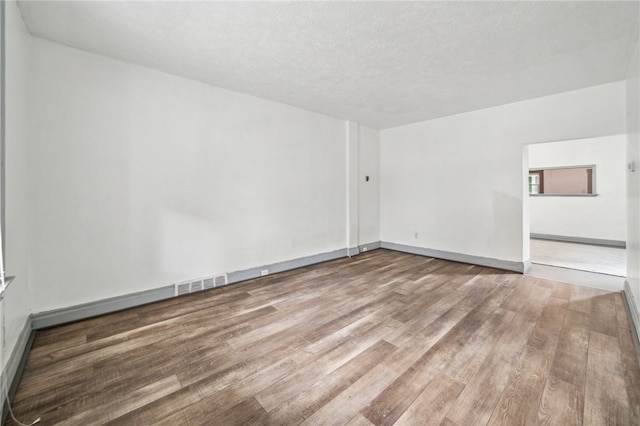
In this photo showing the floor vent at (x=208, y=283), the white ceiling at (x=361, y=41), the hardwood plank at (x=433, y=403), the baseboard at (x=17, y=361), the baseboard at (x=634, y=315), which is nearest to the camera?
the hardwood plank at (x=433, y=403)

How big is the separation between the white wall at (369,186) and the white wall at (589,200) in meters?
4.25

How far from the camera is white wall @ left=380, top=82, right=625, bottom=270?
12.0ft

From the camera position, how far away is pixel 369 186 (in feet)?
19.0

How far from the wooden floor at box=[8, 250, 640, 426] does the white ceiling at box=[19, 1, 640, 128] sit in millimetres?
2639

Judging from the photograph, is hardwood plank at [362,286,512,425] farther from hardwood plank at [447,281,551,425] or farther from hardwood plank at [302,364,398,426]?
hardwood plank at [447,281,551,425]

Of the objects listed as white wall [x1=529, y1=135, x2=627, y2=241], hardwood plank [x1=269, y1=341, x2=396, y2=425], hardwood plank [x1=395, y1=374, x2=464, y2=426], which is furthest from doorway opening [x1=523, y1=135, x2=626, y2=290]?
hardwood plank [x1=269, y1=341, x2=396, y2=425]

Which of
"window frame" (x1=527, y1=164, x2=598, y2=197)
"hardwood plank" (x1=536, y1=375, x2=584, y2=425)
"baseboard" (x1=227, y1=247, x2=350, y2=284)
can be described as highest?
"window frame" (x1=527, y1=164, x2=598, y2=197)

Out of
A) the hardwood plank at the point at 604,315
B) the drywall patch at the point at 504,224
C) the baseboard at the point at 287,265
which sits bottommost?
the hardwood plank at the point at 604,315

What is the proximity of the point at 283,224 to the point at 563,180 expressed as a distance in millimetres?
7284

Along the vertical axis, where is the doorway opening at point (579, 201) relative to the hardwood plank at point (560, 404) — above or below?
above

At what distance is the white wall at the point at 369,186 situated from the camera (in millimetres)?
5594

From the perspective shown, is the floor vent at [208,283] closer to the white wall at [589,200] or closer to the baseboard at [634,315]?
the baseboard at [634,315]

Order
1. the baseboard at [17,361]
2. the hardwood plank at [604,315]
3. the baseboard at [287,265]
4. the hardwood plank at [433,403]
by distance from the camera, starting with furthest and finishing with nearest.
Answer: the baseboard at [287,265]
the hardwood plank at [604,315]
the baseboard at [17,361]
the hardwood plank at [433,403]

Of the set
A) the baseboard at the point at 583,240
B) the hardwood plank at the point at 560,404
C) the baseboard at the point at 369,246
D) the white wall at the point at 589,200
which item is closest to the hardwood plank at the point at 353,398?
the hardwood plank at the point at 560,404
